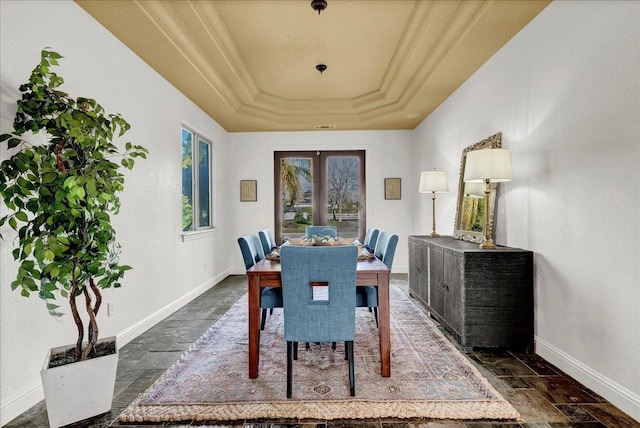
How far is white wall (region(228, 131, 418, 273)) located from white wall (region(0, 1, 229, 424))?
1171mm

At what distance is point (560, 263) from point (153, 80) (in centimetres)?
396

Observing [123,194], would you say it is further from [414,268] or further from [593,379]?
[593,379]

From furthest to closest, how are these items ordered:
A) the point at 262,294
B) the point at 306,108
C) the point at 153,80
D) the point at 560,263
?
1. the point at 306,108
2. the point at 153,80
3. the point at 262,294
4. the point at 560,263

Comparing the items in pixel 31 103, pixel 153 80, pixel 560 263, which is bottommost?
pixel 560 263

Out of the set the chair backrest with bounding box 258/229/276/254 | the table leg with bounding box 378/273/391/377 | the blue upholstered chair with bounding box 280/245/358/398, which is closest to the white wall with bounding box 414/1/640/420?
the table leg with bounding box 378/273/391/377

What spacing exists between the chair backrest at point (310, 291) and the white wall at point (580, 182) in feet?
4.93

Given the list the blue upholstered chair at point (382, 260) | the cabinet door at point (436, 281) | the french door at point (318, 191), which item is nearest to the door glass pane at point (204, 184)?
the french door at point (318, 191)

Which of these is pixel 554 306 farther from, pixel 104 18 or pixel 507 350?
pixel 104 18

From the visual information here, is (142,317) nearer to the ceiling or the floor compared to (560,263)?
nearer to the floor

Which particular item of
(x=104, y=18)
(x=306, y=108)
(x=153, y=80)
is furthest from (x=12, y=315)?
(x=306, y=108)

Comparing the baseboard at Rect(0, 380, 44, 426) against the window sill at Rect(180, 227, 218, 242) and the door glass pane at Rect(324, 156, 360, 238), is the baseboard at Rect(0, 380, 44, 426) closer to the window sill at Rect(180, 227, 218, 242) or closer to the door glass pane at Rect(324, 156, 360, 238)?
the window sill at Rect(180, 227, 218, 242)

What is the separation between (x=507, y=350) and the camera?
275 centimetres

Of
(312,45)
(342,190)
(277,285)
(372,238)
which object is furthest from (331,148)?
(277,285)

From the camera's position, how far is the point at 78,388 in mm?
1875
